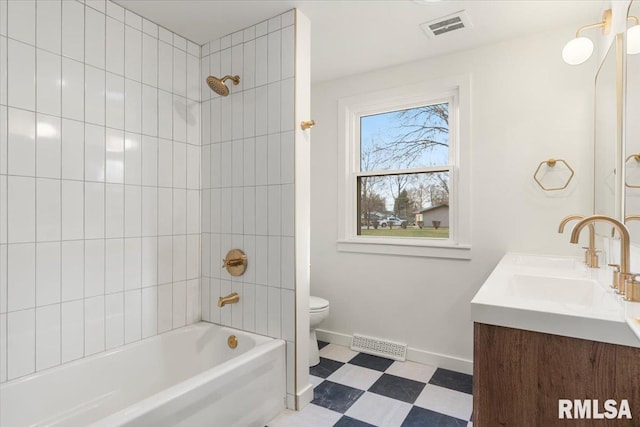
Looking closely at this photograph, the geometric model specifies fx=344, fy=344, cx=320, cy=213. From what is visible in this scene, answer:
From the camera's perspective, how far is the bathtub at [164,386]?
140cm

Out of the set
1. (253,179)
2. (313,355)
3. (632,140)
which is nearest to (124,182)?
(253,179)

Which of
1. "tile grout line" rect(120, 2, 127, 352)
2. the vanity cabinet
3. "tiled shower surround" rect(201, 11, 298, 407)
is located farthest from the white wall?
"tile grout line" rect(120, 2, 127, 352)

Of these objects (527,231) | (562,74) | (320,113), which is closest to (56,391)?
(320,113)

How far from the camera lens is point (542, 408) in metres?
0.98

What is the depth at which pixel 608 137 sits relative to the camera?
1682 mm

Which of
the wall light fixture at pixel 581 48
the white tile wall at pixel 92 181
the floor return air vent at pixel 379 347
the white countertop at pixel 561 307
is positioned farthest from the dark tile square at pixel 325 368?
the wall light fixture at pixel 581 48

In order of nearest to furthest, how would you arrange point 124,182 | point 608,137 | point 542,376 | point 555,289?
point 542,376, point 555,289, point 608,137, point 124,182

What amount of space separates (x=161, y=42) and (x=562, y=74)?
248cm

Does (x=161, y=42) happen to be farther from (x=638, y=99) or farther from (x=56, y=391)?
(x=638, y=99)

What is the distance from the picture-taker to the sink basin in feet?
4.59

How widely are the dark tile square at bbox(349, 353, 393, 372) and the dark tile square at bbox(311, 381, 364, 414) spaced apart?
1.17ft

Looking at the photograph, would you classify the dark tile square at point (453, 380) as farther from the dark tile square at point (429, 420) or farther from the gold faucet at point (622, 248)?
the gold faucet at point (622, 248)

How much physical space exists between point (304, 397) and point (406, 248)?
4.12 feet

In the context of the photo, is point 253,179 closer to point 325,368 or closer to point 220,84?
point 220,84
